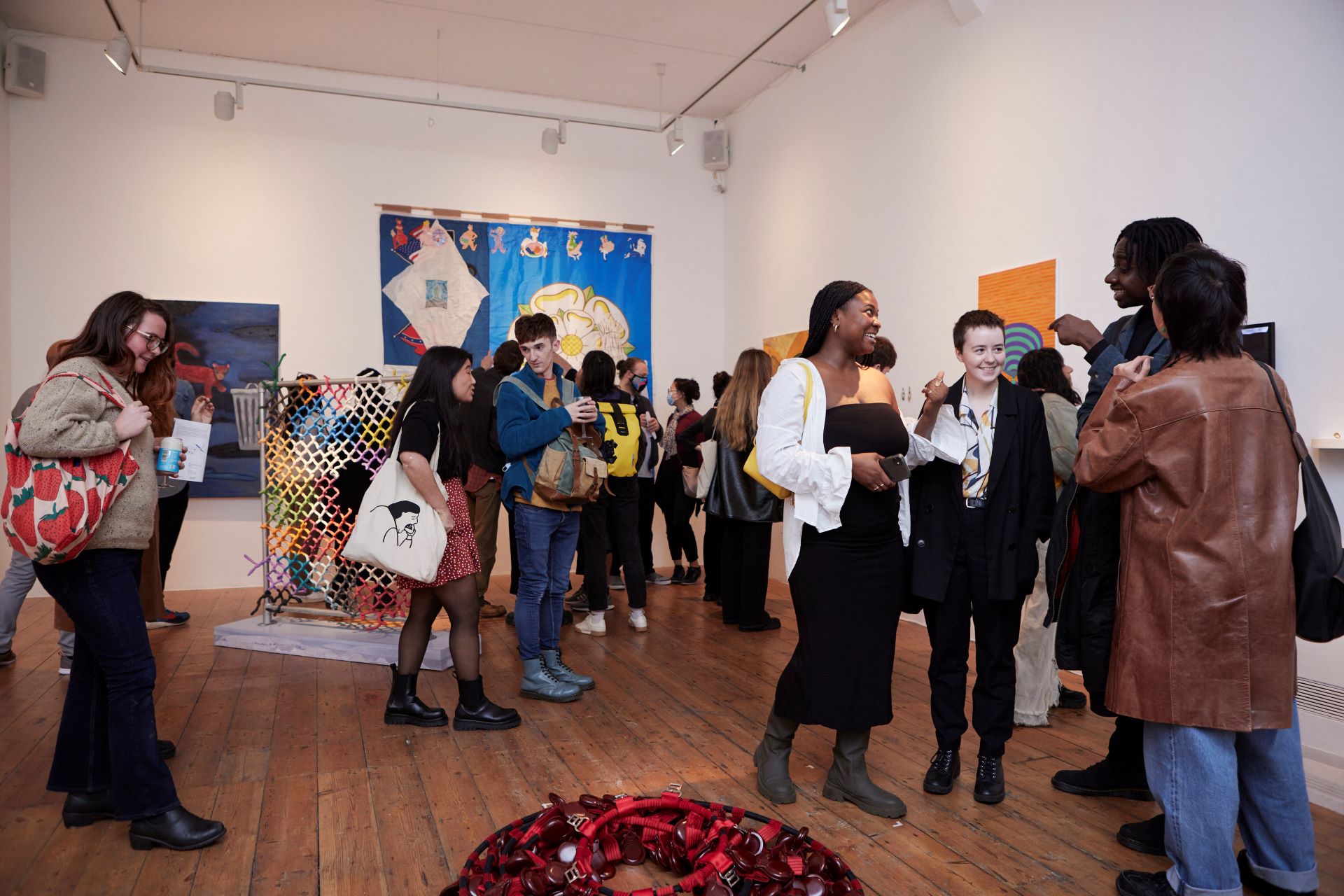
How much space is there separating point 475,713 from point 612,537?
1939 mm

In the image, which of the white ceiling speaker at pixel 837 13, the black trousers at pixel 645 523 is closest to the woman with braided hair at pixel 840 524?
the white ceiling speaker at pixel 837 13

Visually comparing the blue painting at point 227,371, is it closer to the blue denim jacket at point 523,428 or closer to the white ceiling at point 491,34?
the white ceiling at point 491,34

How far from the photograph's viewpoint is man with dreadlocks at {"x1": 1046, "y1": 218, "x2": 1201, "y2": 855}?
2.21 meters

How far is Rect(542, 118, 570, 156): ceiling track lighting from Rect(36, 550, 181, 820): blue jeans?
5.05 metres

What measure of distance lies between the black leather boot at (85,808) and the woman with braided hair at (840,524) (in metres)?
2.00

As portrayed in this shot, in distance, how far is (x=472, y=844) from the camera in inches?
95.0

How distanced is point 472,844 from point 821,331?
5.76 feet

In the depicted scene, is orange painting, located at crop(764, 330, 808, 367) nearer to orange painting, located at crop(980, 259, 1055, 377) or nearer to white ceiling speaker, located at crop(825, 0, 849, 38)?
orange painting, located at crop(980, 259, 1055, 377)

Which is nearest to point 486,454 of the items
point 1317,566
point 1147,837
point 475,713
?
point 475,713

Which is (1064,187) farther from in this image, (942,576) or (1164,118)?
(942,576)

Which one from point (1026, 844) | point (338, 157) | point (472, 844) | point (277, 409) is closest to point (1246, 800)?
point (1026, 844)

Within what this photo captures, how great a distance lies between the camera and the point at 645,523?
6.39 meters

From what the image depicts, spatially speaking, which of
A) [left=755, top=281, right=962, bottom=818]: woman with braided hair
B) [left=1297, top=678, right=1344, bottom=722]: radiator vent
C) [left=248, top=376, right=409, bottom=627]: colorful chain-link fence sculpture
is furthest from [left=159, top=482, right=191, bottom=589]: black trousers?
[left=1297, top=678, right=1344, bottom=722]: radiator vent

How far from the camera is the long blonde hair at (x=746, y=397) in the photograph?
461cm
